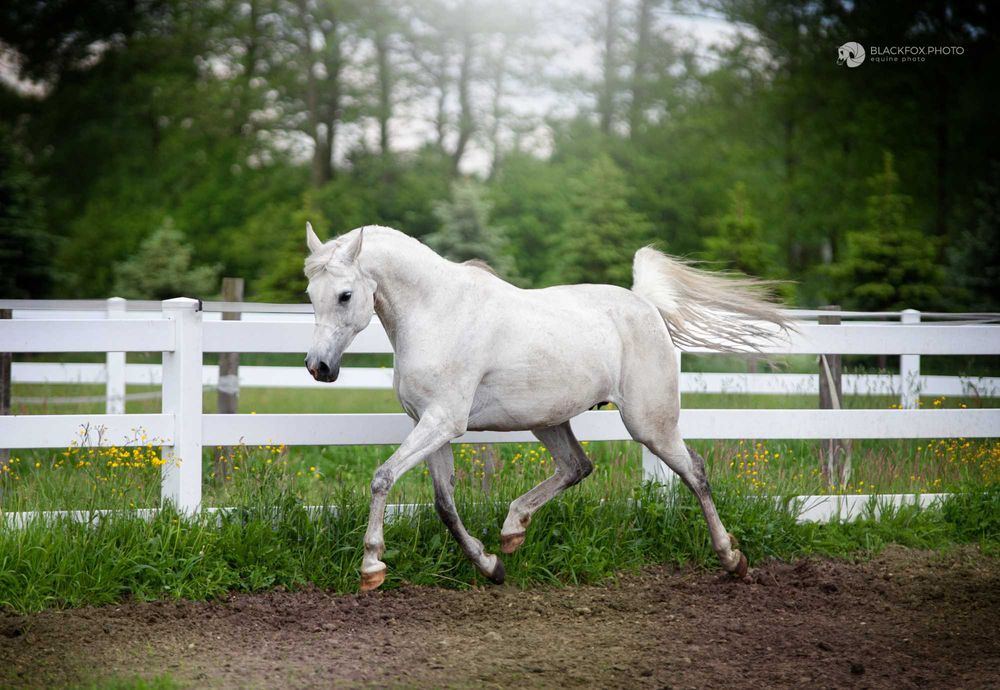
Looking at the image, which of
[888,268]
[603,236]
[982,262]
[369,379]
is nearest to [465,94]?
[603,236]

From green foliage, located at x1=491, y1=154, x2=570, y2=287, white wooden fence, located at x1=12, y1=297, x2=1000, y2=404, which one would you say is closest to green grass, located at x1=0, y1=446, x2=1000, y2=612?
white wooden fence, located at x1=12, y1=297, x2=1000, y2=404

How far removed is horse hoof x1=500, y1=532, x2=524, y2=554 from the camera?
5438mm

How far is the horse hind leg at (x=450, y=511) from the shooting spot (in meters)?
5.13

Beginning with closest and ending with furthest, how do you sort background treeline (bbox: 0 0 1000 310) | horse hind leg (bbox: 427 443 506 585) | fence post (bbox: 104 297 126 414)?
horse hind leg (bbox: 427 443 506 585)
fence post (bbox: 104 297 126 414)
background treeline (bbox: 0 0 1000 310)

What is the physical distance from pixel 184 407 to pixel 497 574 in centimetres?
200

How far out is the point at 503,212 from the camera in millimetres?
28688

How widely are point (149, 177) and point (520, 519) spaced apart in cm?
2507

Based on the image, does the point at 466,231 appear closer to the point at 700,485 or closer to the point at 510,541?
the point at 700,485

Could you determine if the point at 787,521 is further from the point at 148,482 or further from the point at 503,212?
the point at 503,212

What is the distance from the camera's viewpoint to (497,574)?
528 cm

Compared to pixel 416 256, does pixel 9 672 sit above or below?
below

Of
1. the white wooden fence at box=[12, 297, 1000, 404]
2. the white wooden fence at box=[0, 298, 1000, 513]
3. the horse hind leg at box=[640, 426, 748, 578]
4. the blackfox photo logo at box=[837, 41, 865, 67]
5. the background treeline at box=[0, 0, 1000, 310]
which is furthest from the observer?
the background treeline at box=[0, 0, 1000, 310]

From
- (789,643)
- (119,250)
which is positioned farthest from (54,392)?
(119,250)

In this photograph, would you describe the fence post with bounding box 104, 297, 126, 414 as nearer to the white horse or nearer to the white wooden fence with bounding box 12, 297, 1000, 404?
the white wooden fence with bounding box 12, 297, 1000, 404
